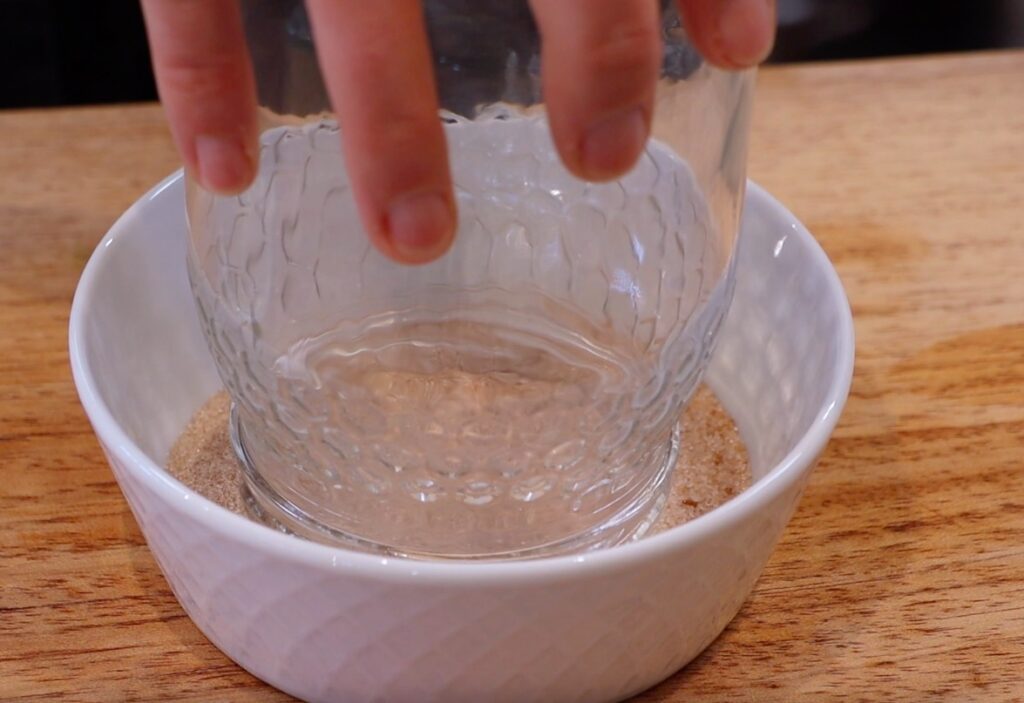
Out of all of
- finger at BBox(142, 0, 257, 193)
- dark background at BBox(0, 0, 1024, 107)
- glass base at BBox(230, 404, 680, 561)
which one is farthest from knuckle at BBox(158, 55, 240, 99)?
dark background at BBox(0, 0, 1024, 107)

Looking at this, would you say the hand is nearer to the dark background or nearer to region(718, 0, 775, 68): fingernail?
region(718, 0, 775, 68): fingernail

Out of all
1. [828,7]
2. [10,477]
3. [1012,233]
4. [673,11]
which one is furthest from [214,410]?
[828,7]

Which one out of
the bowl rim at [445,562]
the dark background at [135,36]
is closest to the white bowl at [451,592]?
the bowl rim at [445,562]

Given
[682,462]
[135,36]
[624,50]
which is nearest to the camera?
[624,50]

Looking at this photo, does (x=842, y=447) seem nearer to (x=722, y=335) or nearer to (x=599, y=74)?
(x=722, y=335)

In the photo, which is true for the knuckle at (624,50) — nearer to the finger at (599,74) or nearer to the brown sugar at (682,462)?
the finger at (599,74)

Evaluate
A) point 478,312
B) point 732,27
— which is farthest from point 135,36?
point 732,27

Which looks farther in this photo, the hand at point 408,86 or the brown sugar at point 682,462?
the brown sugar at point 682,462
